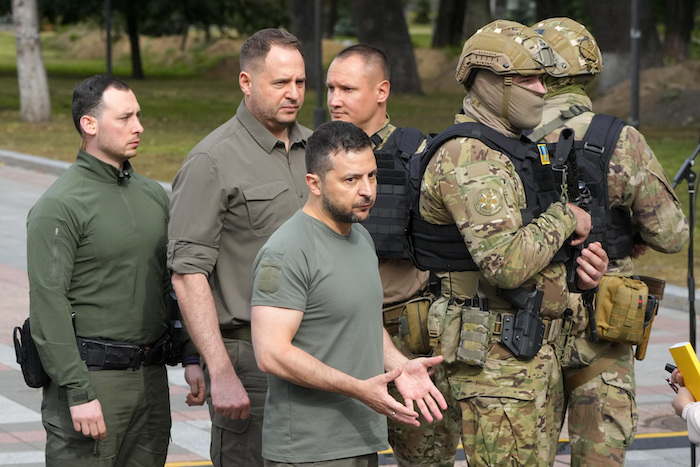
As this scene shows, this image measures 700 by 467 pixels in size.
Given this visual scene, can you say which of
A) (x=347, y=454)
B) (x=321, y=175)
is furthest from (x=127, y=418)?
(x=321, y=175)

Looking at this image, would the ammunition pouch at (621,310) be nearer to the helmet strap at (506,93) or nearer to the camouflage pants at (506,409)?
the camouflage pants at (506,409)

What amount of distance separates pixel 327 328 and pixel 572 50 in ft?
6.43

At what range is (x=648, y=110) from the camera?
25828 millimetres

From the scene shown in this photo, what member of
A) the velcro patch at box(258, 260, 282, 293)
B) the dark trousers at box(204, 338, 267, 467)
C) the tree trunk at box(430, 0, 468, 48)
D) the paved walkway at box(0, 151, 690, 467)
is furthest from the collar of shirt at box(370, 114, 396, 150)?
the tree trunk at box(430, 0, 468, 48)

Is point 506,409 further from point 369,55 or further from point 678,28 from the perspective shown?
point 678,28

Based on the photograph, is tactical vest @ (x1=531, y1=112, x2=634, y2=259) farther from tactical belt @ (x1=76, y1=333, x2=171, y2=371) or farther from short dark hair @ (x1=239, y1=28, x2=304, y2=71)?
tactical belt @ (x1=76, y1=333, x2=171, y2=371)

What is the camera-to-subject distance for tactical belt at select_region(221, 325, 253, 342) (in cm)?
438

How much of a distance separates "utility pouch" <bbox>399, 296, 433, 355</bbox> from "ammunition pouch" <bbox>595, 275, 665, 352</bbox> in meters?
0.68

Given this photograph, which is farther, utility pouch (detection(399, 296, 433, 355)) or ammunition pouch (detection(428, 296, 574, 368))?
utility pouch (detection(399, 296, 433, 355))

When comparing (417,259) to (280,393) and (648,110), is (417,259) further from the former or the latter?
(648,110)

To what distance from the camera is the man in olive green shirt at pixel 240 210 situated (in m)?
4.21

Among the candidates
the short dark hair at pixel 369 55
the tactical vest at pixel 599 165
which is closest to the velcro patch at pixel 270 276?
the tactical vest at pixel 599 165

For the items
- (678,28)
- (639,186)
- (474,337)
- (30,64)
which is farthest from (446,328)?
(678,28)

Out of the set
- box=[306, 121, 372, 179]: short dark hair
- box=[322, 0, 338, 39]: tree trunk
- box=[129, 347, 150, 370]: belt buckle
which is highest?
box=[306, 121, 372, 179]: short dark hair
